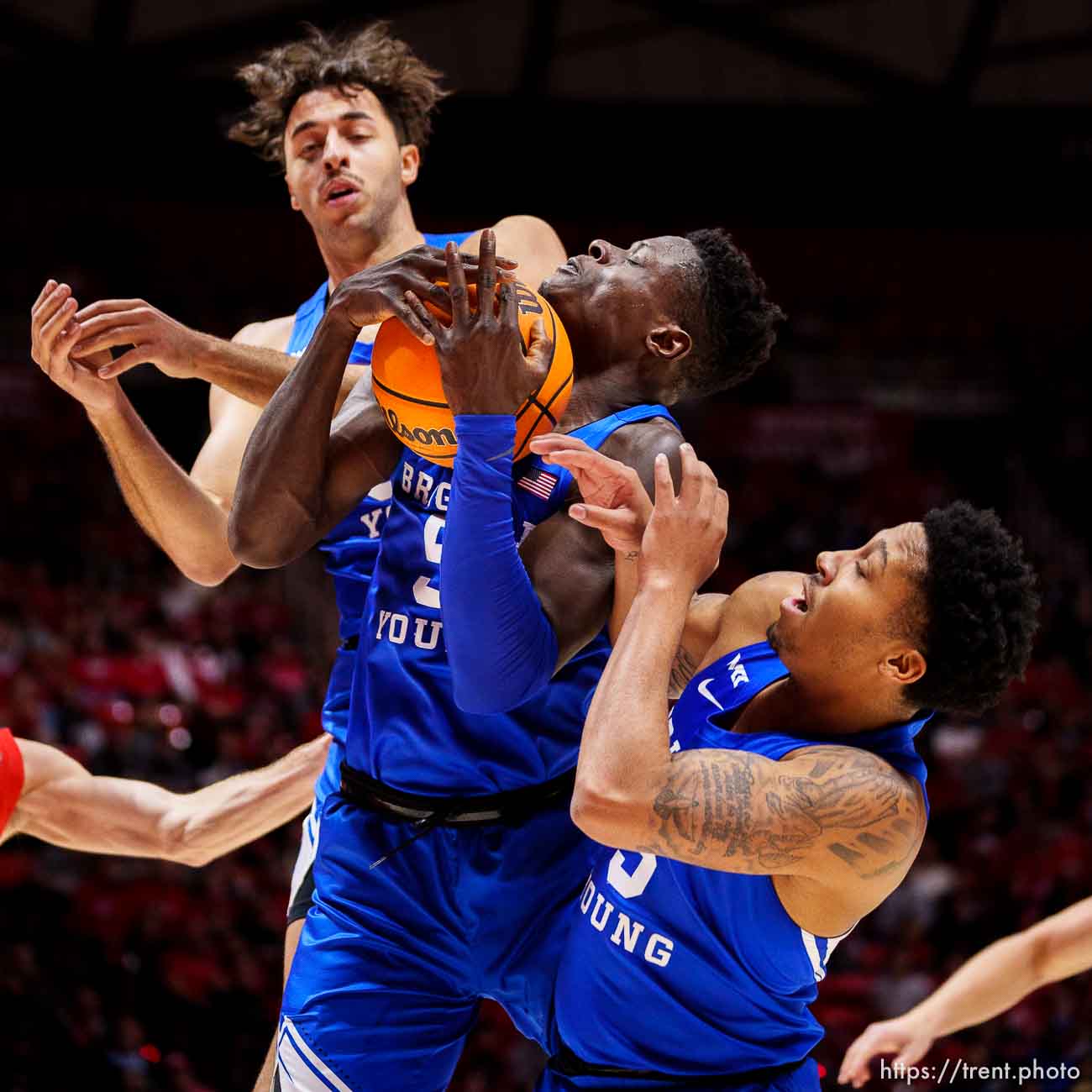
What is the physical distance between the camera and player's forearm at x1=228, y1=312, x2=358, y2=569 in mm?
2775

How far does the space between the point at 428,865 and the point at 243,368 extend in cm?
126

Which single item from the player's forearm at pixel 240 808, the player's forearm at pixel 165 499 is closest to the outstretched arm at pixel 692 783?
the player's forearm at pixel 165 499

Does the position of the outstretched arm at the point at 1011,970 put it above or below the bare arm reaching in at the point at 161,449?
below

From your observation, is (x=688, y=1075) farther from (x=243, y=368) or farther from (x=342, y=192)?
(x=342, y=192)

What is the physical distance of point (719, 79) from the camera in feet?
44.2

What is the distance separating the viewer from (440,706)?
291 centimetres

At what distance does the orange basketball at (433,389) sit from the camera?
2652mm

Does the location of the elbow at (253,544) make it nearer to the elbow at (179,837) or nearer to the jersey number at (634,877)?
the jersey number at (634,877)

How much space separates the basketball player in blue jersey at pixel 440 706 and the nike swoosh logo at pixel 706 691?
0.72ft

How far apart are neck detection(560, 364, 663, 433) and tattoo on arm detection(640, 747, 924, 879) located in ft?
2.39

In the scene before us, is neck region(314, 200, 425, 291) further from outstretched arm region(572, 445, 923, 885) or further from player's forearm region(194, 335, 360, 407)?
outstretched arm region(572, 445, 923, 885)

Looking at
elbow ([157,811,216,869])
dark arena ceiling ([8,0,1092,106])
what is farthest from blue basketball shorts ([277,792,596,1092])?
dark arena ceiling ([8,0,1092,106])

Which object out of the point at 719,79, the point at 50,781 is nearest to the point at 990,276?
the point at 719,79

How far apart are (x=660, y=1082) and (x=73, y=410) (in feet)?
39.3
